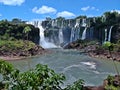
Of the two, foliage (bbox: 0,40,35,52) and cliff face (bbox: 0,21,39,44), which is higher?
cliff face (bbox: 0,21,39,44)

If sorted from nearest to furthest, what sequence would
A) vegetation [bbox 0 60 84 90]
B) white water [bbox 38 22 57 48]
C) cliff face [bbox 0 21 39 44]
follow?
vegetation [bbox 0 60 84 90] < cliff face [bbox 0 21 39 44] < white water [bbox 38 22 57 48]

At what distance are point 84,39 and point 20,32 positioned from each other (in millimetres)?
16148

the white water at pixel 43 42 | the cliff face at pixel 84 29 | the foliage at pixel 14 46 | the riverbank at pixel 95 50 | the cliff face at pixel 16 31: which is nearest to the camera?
the riverbank at pixel 95 50

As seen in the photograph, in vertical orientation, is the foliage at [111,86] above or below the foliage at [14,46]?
below

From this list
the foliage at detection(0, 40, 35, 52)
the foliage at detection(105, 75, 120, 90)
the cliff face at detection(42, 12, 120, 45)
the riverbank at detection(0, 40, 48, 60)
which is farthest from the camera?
the cliff face at detection(42, 12, 120, 45)

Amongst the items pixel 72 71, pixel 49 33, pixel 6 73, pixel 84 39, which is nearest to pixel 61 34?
pixel 49 33

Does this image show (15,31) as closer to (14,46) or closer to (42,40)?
(42,40)

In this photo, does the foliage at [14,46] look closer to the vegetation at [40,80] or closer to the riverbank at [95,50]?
the riverbank at [95,50]

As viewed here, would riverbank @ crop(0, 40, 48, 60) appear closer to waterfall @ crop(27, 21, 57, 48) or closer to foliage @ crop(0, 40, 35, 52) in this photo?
foliage @ crop(0, 40, 35, 52)

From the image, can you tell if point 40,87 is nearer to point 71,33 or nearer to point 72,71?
point 72,71

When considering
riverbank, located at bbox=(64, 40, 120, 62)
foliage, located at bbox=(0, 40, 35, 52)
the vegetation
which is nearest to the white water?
riverbank, located at bbox=(64, 40, 120, 62)

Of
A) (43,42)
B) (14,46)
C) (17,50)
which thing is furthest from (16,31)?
(17,50)

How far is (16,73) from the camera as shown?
900 centimetres

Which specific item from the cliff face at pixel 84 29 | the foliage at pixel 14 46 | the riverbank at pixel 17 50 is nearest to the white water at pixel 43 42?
the cliff face at pixel 84 29
